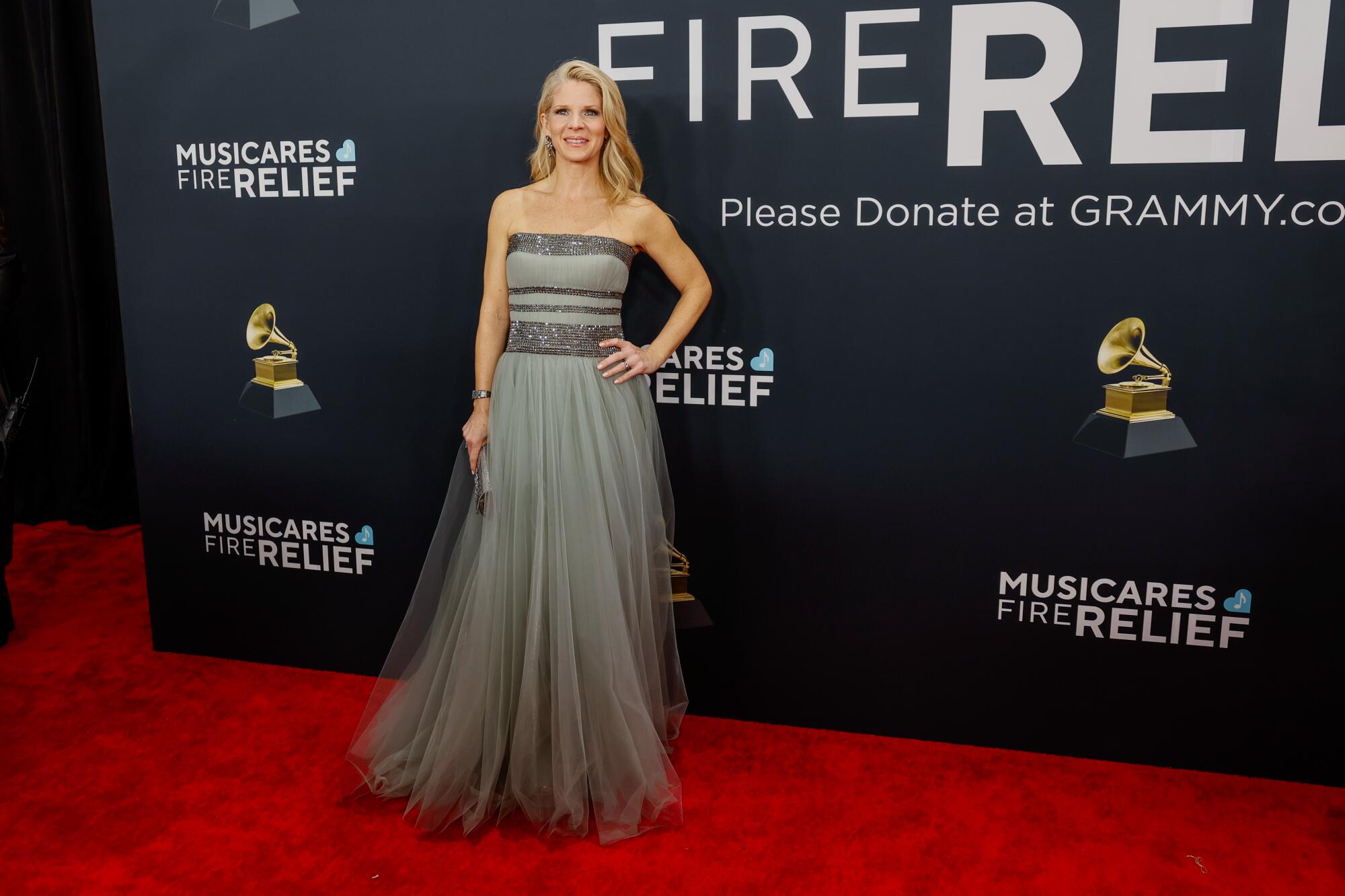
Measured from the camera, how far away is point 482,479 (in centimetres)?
283

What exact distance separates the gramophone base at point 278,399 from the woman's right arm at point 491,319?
92cm

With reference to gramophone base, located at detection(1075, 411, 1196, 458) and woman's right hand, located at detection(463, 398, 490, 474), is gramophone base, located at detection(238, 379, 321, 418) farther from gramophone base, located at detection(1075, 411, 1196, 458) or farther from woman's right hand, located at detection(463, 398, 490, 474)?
gramophone base, located at detection(1075, 411, 1196, 458)

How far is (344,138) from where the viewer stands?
328cm

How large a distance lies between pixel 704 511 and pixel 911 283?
933 millimetres

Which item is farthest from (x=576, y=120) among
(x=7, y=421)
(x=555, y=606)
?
(x=7, y=421)

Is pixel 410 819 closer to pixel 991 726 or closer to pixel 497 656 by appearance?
pixel 497 656

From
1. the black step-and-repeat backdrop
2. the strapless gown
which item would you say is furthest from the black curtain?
the strapless gown

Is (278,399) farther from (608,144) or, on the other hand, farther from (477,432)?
(608,144)

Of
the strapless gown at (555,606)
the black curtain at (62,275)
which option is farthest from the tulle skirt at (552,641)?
the black curtain at (62,275)

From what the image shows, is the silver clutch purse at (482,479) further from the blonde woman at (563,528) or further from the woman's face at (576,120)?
the woman's face at (576,120)

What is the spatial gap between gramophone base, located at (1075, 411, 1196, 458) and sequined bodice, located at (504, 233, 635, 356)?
1.36 metres

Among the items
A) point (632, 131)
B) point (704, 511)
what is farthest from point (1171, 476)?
point (632, 131)

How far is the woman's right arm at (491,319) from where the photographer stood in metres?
2.82

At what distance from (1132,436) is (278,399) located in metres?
2.72
